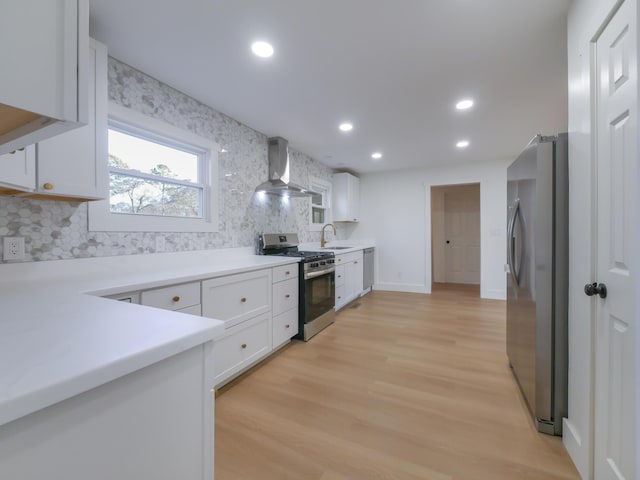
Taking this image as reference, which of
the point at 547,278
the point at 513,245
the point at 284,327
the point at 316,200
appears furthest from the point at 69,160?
the point at 316,200

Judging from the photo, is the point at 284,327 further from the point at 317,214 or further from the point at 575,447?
the point at 317,214

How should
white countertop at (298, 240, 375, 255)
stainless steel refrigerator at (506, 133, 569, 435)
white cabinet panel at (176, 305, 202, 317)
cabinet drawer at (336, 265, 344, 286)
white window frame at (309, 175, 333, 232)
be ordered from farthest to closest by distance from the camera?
1. white window frame at (309, 175, 333, 232)
2. white countertop at (298, 240, 375, 255)
3. cabinet drawer at (336, 265, 344, 286)
4. white cabinet panel at (176, 305, 202, 317)
5. stainless steel refrigerator at (506, 133, 569, 435)

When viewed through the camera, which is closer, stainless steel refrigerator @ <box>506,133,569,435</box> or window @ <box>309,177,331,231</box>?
stainless steel refrigerator @ <box>506,133,569,435</box>

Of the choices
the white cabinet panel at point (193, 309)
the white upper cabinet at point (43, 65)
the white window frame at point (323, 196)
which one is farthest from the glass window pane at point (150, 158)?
the white window frame at point (323, 196)

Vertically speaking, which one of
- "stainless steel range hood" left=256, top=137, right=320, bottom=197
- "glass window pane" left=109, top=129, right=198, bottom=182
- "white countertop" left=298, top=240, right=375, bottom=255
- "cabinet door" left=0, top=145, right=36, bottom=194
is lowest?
"white countertop" left=298, top=240, right=375, bottom=255

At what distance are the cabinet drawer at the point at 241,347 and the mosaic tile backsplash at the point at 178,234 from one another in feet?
2.84

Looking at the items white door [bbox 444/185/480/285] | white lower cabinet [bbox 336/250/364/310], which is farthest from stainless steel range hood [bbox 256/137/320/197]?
white door [bbox 444/185/480/285]

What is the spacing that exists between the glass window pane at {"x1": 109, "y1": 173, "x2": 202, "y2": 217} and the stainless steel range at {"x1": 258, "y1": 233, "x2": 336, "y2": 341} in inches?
36.6

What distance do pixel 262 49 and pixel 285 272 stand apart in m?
1.81

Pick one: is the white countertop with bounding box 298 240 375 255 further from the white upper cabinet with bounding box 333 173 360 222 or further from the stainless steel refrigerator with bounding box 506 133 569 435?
the stainless steel refrigerator with bounding box 506 133 569 435

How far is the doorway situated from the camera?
634 cm

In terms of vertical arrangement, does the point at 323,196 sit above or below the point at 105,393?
above

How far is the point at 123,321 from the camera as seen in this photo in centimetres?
79

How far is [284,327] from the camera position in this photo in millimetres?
2787
